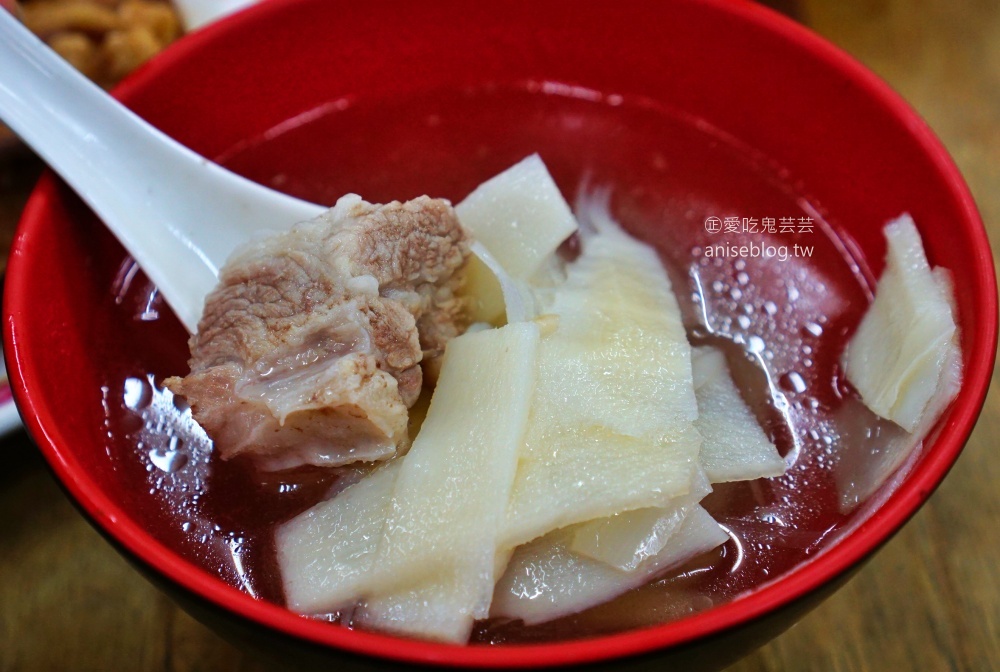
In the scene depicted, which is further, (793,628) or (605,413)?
(793,628)

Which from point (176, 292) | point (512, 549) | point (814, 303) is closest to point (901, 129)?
point (814, 303)

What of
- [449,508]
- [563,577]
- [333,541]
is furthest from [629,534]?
[333,541]

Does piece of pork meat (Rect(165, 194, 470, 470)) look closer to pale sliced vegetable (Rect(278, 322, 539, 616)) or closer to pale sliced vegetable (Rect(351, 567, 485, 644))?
pale sliced vegetable (Rect(278, 322, 539, 616))

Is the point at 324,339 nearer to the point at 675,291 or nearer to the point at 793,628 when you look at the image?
the point at 675,291

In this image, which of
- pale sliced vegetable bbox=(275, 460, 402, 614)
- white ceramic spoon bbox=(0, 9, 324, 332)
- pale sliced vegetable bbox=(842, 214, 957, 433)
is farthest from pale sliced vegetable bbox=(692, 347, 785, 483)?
white ceramic spoon bbox=(0, 9, 324, 332)

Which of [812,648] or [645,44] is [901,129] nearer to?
[645,44]

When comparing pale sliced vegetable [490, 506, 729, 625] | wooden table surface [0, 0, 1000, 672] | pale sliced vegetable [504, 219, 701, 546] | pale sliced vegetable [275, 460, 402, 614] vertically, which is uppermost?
pale sliced vegetable [504, 219, 701, 546]
